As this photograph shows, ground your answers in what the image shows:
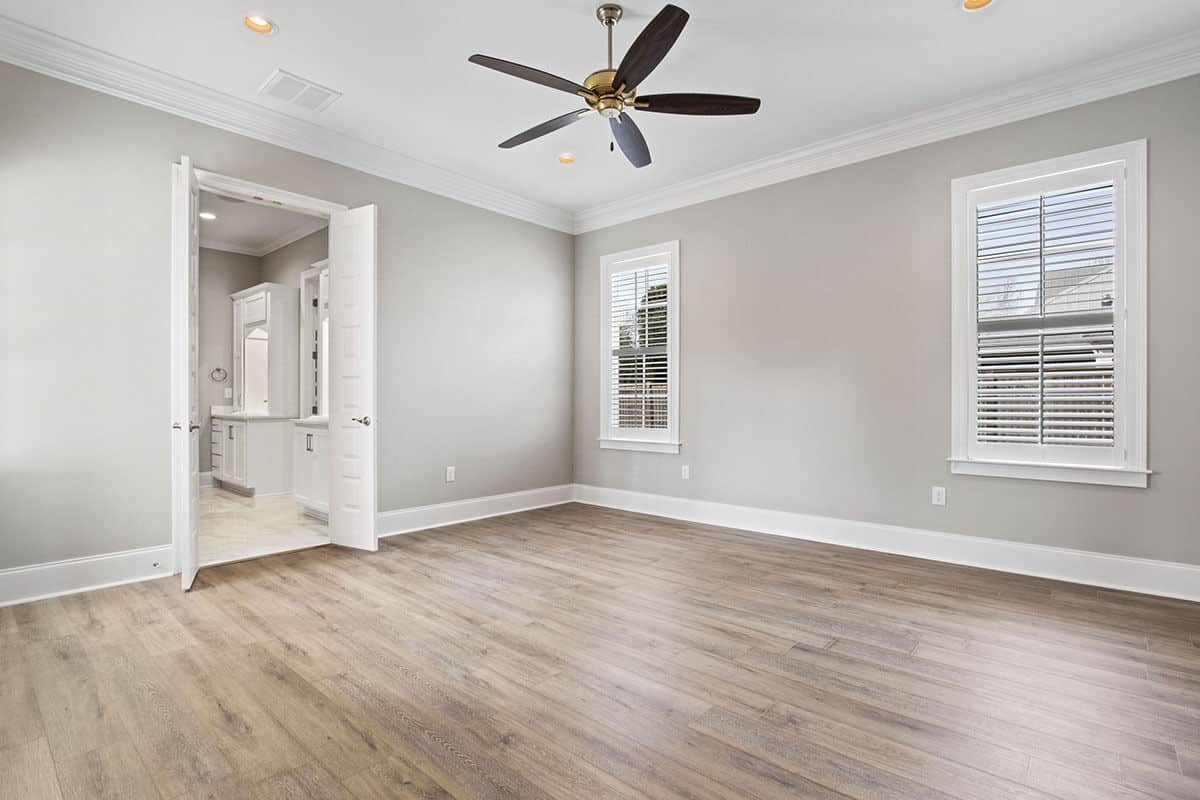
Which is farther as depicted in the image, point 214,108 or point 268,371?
point 268,371

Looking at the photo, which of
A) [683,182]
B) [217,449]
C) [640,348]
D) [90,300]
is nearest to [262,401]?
[217,449]

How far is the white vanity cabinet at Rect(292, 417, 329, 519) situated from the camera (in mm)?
5207

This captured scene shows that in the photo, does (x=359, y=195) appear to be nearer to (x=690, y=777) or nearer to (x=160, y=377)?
(x=160, y=377)

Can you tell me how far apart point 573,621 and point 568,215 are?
4552 mm

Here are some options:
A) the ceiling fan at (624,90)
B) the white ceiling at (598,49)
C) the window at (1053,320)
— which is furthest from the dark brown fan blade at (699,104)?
the window at (1053,320)

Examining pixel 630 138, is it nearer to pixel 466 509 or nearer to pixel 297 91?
pixel 297 91

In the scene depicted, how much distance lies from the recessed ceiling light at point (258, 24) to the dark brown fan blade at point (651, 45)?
185cm

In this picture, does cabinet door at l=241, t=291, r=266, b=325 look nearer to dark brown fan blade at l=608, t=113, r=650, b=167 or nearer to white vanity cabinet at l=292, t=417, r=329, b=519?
white vanity cabinet at l=292, t=417, r=329, b=519

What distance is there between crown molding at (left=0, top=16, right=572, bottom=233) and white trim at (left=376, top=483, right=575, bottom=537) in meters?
2.74

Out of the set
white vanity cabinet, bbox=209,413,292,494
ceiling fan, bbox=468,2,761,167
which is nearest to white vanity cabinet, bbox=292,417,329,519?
white vanity cabinet, bbox=209,413,292,494

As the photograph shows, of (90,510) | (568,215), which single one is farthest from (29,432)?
(568,215)

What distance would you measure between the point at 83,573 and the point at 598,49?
163 inches

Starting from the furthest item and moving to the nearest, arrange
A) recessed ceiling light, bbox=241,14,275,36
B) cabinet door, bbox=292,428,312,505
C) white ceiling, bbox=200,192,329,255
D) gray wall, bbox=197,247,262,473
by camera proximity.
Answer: gray wall, bbox=197,247,262,473 < white ceiling, bbox=200,192,329,255 < cabinet door, bbox=292,428,312,505 < recessed ceiling light, bbox=241,14,275,36

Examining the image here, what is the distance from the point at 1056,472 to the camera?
3.57m
